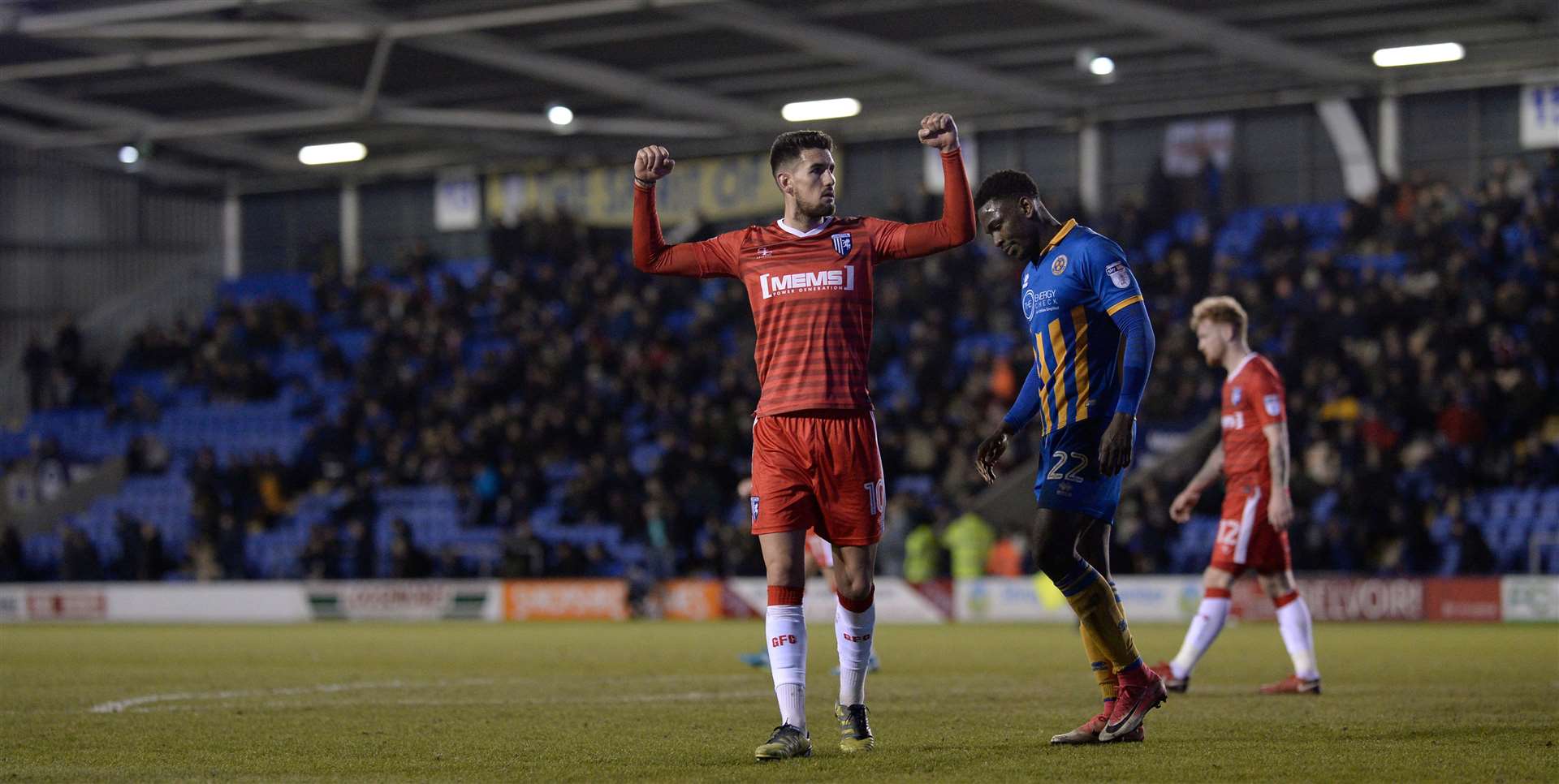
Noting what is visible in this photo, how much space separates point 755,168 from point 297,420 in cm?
1052

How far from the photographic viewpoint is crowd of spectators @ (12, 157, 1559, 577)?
2477cm

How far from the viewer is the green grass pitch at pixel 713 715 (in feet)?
23.1

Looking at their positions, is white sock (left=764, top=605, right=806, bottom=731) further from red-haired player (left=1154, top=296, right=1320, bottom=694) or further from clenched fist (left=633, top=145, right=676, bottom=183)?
red-haired player (left=1154, top=296, right=1320, bottom=694)

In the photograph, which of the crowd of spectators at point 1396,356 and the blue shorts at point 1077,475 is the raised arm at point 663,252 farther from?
the crowd of spectators at point 1396,356

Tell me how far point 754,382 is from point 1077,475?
23420mm

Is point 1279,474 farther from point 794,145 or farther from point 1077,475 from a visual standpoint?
point 794,145

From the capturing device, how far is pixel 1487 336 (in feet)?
84.1

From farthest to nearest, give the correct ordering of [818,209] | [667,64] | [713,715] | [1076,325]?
[667,64]
[713,715]
[1076,325]
[818,209]

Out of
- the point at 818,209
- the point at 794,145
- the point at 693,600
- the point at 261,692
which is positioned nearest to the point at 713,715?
the point at 818,209

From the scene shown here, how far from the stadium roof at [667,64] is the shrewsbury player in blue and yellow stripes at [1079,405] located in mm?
18777

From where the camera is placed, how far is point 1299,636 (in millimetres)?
11344

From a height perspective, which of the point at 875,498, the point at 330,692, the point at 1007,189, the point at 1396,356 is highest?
the point at 1396,356

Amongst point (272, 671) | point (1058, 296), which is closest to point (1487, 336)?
point (272, 671)

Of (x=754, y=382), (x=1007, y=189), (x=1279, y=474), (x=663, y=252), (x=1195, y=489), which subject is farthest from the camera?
(x=754, y=382)
